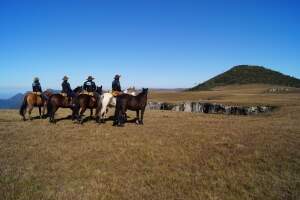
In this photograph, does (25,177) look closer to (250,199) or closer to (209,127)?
(250,199)

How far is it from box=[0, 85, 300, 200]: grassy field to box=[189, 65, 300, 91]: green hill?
122m

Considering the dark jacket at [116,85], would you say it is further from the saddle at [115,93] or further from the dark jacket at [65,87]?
the dark jacket at [65,87]

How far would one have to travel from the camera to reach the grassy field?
1143 centimetres

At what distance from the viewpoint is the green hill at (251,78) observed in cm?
14350

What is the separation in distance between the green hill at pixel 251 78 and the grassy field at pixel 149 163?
122049 millimetres

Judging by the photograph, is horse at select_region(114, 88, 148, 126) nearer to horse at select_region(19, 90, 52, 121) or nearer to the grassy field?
the grassy field

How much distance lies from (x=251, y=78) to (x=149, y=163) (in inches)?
5692

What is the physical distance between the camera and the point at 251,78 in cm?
15038

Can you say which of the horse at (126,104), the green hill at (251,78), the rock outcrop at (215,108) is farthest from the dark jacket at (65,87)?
the green hill at (251,78)

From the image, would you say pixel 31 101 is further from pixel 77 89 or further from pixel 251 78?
pixel 251 78

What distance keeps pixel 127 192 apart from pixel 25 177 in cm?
404

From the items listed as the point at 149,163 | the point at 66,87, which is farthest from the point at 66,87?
the point at 149,163

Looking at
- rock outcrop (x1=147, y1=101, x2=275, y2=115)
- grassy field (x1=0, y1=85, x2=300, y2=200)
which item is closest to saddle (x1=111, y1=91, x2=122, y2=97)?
grassy field (x1=0, y1=85, x2=300, y2=200)

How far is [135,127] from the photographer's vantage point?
72.2 ft
